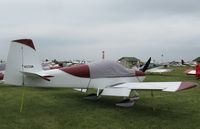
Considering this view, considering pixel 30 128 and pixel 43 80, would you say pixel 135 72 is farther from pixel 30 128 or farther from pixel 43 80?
pixel 30 128

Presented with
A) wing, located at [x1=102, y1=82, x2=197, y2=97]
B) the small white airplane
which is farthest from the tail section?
wing, located at [x1=102, y1=82, x2=197, y2=97]

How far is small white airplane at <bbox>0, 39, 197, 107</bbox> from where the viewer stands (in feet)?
27.5

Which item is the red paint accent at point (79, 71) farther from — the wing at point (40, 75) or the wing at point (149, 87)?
the wing at point (149, 87)

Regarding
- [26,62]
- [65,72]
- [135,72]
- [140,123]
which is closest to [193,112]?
[140,123]

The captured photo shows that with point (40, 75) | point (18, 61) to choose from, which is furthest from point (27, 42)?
point (40, 75)

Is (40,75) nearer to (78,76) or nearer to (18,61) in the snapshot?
(18,61)

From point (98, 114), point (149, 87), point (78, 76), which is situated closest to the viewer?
point (98, 114)

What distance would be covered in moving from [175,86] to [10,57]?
4.61 metres

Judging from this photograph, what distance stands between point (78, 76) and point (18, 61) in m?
2.07

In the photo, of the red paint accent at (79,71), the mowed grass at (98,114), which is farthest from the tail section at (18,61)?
the red paint accent at (79,71)

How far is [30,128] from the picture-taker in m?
6.32

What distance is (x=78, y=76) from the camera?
9586 mm

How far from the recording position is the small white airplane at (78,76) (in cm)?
838

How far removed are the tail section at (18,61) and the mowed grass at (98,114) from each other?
0.90 meters
